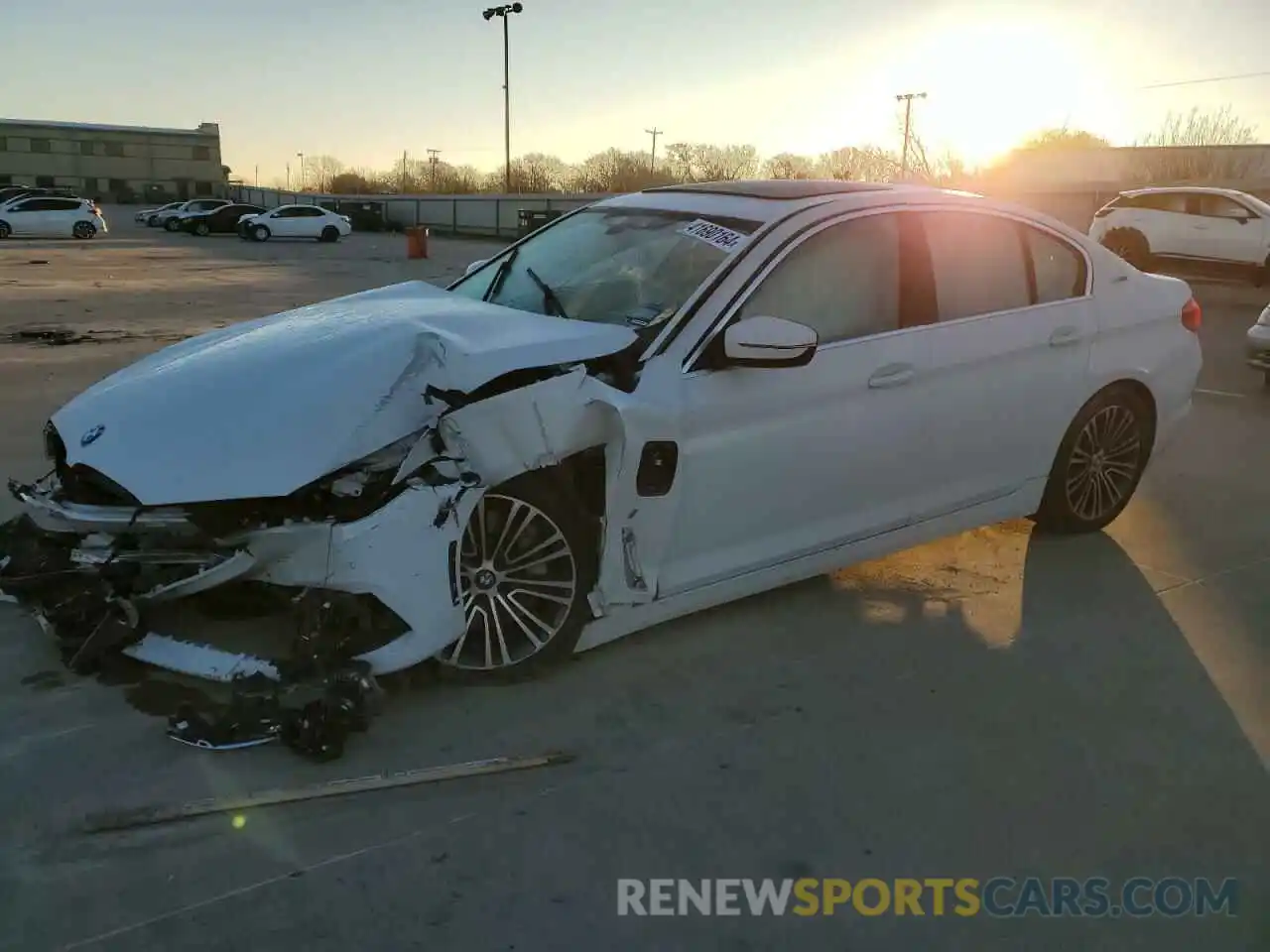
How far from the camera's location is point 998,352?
4.48 m

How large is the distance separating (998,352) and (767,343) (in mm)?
1371

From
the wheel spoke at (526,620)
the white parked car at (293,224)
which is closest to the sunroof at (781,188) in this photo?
the wheel spoke at (526,620)

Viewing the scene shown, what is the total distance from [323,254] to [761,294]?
30297 millimetres

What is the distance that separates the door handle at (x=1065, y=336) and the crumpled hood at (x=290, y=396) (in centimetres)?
208

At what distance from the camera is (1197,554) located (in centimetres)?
507

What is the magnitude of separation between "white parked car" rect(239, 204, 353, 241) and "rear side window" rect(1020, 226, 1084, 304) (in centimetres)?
3902

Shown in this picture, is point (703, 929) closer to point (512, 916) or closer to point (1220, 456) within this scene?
point (512, 916)

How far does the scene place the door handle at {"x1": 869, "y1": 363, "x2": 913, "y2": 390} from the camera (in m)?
4.09

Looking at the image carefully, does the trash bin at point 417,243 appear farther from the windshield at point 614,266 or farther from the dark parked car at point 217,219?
the windshield at point 614,266

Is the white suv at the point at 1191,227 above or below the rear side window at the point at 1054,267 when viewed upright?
above

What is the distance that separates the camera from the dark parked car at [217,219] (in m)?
43.9

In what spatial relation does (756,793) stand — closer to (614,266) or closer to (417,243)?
(614,266)

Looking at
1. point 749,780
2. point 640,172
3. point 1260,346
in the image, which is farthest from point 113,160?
point 749,780

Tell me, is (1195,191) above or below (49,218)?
above
